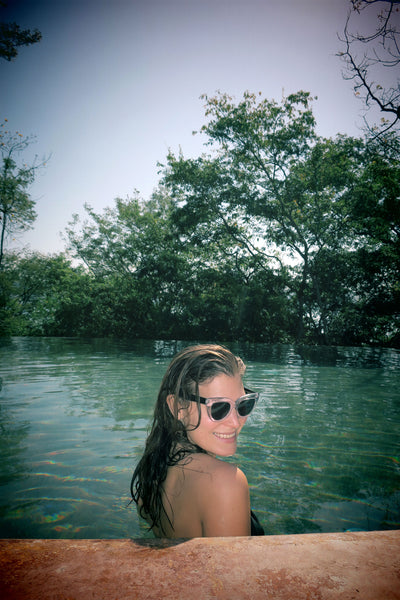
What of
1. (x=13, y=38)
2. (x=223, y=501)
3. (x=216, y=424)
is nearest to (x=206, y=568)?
(x=223, y=501)

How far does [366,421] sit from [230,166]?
20.0 metres

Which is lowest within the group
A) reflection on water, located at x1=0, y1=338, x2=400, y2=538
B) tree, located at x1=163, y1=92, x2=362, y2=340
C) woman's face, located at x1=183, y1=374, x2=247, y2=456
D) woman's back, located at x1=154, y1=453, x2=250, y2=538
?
reflection on water, located at x1=0, y1=338, x2=400, y2=538

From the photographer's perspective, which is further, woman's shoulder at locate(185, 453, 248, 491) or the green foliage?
the green foliage

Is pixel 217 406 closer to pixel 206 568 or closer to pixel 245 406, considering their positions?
pixel 245 406

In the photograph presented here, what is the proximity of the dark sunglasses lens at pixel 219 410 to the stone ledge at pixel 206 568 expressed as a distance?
0.57 meters

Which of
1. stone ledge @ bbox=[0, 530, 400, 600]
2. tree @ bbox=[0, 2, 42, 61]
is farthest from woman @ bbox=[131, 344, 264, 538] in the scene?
tree @ bbox=[0, 2, 42, 61]

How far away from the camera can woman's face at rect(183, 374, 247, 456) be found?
5.16ft

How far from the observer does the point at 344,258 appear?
71.5ft

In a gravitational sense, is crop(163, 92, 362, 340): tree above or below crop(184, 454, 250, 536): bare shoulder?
above

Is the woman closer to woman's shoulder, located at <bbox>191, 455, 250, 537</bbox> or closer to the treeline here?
woman's shoulder, located at <bbox>191, 455, 250, 537</bbox>

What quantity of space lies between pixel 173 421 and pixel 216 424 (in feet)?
0.76

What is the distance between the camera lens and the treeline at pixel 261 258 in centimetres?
1898

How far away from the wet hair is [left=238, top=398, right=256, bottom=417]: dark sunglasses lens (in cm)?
17

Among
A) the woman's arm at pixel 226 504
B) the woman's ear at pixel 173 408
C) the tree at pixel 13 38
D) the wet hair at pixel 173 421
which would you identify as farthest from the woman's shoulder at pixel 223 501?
Answer: the tree at pixel 13 38
